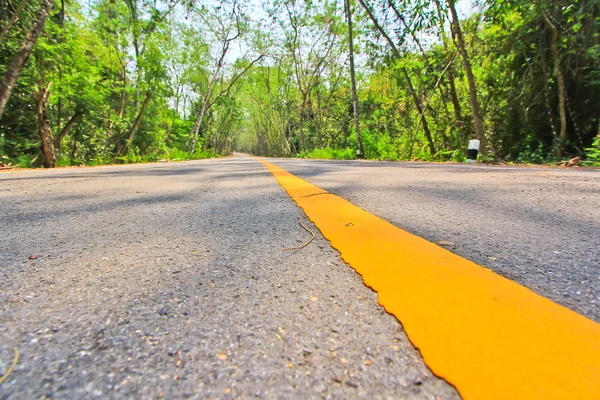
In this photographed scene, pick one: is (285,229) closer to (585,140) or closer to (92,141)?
(585,140)

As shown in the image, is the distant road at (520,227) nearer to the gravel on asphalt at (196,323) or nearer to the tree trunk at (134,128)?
the gravel on asphalt at (196,323)

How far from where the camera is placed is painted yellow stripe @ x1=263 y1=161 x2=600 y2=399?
0.38 metres

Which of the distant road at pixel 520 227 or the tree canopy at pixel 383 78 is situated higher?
the tree canopy at pixel 383 78

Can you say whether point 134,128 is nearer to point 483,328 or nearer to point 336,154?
point 336,154

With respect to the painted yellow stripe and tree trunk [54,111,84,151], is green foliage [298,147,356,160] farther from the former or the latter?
the painted yellow stripe

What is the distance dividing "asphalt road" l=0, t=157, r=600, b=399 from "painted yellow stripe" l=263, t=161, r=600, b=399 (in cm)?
4

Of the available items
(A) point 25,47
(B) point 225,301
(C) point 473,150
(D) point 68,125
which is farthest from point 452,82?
(D) point 68,125

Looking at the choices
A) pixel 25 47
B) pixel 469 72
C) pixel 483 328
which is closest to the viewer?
pixel 483 328

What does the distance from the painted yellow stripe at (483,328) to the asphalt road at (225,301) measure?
0.04 m

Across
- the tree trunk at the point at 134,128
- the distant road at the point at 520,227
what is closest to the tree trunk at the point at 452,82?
the distant road at the point at 520,227

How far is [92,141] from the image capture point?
11.9 m

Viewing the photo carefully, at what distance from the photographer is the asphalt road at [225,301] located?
0.40 metres

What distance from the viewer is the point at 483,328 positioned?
493 millimetres

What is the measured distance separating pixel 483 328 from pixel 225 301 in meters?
0.48
